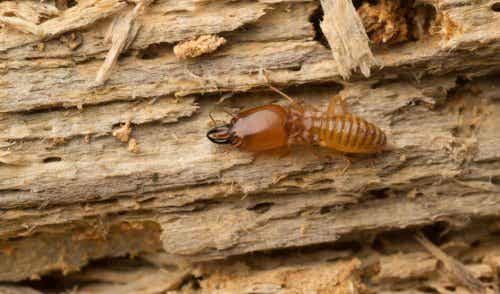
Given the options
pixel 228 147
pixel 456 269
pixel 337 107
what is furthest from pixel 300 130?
pixel 456 269

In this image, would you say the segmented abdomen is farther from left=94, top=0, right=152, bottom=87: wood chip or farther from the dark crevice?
left=94, top=0, right=152, bottom=87: wood chip

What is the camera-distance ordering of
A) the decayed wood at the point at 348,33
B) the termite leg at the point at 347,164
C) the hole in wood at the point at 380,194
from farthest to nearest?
the hole in wood at the point at 380,194
the termite leg at the point at 347,164
the decayed wood at the point at 348,33

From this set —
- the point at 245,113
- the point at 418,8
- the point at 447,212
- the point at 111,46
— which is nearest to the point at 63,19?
the point at 111,46

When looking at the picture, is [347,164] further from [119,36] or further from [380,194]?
[119,36]

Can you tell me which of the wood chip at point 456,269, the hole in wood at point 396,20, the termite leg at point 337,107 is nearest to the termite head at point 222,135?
the termite leg at point 337,107

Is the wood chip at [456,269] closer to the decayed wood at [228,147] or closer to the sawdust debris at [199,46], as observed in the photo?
the decayed wood at [228,147]

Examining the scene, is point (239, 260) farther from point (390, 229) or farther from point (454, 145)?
point (454, 145)
